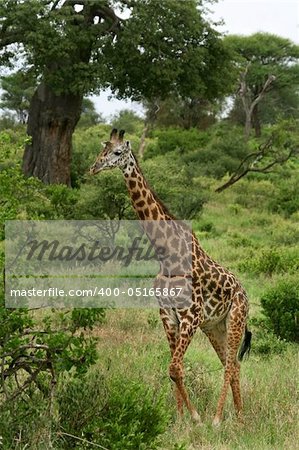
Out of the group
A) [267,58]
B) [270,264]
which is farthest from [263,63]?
[270,264]

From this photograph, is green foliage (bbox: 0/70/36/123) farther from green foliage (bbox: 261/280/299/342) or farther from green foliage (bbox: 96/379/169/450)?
green foliage (bbox: 96/379/169/450)

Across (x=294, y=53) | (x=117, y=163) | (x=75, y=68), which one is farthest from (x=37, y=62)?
(x=294, y=53)

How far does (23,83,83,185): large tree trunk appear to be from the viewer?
19.8 m

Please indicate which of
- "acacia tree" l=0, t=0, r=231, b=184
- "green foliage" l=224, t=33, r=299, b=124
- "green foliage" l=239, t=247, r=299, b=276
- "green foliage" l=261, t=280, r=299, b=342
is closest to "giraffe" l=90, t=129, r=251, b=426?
"green foliage" l=261, t=280, r=299, b=342

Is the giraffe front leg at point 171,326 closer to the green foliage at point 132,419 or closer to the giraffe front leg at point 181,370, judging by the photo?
the giraffe front leg at point 181,370

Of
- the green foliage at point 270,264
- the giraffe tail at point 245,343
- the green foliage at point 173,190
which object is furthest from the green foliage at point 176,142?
the giraffe tail at point 245,343

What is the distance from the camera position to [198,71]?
65.3 ft

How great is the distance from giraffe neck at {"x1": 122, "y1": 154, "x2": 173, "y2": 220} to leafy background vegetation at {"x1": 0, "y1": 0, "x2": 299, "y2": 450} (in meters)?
0.74

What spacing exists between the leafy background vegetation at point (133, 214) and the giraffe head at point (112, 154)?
50 centimetres

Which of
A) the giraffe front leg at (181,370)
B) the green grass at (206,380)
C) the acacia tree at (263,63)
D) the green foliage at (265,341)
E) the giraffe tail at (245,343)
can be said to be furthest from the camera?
the acacia tree at (263,63)

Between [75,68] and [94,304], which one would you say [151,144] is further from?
[94,304]

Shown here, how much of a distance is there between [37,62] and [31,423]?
14.7m

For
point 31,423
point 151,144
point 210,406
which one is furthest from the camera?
point 151,144

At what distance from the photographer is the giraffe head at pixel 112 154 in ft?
18.1
